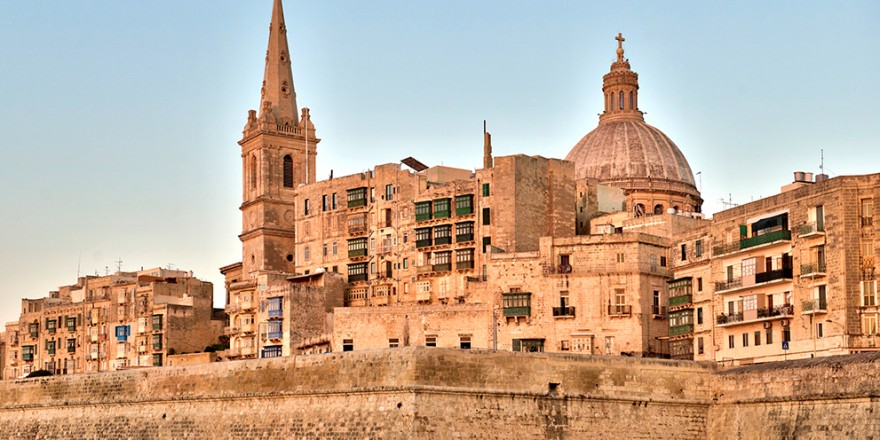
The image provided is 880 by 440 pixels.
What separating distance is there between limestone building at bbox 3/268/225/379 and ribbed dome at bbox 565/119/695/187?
1932cm

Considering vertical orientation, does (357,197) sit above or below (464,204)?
above

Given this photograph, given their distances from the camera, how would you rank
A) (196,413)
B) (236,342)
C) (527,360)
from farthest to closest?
(236,342) < (196,413) < (527,360)

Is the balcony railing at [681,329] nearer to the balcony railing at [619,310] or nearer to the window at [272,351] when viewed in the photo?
the balcony railing at [619,310]

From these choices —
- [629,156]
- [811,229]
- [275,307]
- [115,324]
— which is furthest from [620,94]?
[811,229]

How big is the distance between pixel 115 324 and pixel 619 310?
1251 inches

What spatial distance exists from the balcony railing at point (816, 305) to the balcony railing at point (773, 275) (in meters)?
1.42

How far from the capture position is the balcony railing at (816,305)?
39.8 metres

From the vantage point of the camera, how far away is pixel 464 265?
53969 millimetres

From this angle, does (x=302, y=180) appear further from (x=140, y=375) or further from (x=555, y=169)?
(x=140, y=375)

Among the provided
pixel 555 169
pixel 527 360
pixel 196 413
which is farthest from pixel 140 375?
pixel 555 169

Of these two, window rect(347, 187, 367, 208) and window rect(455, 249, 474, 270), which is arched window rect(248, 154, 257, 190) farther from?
window rect(455, 249, 474, 270)

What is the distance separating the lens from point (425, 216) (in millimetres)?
55188

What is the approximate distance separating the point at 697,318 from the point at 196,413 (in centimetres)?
1744

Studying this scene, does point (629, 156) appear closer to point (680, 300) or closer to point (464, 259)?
point (464, 259)
